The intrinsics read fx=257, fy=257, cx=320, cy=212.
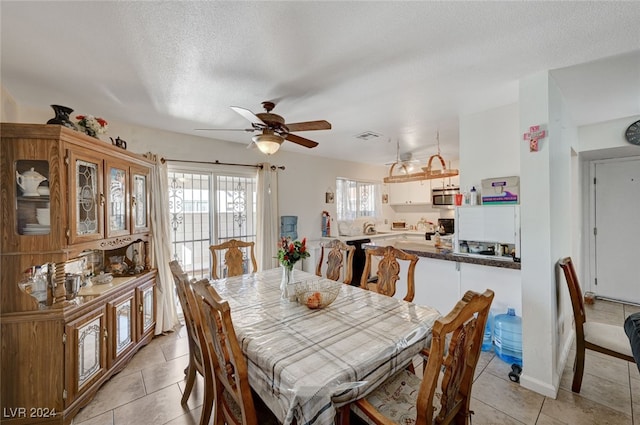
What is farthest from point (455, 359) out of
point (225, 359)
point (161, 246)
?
point (161, 246)

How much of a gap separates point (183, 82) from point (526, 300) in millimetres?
3302

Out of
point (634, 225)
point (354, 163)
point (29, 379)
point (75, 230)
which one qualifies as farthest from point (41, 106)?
point (634, 225)

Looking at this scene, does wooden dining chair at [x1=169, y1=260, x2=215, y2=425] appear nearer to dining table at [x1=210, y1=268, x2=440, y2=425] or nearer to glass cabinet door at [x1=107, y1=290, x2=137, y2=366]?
dining table at [x1=210, y1=268, x2=440, y2=425]

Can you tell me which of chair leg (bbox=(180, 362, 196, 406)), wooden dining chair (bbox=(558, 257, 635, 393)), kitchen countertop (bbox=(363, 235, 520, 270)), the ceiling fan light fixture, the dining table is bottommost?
chair leg (bbox=(180, 362, 196, 406))

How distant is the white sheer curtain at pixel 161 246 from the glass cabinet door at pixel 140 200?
8 cm

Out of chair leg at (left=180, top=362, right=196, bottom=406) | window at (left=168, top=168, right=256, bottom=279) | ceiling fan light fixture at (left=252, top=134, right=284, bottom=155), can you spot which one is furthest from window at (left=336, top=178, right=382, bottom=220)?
chair leg at (left=180, top=362, right=196, bottom=406)

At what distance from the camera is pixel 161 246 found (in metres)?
3.11

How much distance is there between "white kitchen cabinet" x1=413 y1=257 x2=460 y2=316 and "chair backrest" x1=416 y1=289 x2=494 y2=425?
5.93ft

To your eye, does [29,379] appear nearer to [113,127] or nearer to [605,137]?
[113,127]

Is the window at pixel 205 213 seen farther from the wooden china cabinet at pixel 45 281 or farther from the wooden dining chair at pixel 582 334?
the wooden dining chair at pixel 582 334

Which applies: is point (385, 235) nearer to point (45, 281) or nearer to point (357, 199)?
point (357, 199)

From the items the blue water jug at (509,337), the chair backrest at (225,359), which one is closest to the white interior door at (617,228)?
the blue water jug at (509,337)

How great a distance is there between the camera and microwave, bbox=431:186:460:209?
5.12 m

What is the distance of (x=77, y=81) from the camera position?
2.06 metres
